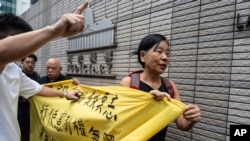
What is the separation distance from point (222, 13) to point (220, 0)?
0.53 ft

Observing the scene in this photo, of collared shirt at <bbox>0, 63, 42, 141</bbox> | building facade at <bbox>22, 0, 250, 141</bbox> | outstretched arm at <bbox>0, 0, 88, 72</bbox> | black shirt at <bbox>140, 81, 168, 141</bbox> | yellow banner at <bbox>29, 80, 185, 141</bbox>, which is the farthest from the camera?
building facade at <bbox>22, 0, 250, 141</bbox>

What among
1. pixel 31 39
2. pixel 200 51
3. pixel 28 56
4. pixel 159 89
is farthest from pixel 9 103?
pixel 200 51

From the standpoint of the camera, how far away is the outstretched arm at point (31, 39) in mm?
1153

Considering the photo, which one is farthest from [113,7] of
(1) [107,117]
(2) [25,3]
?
(2) [25,3]

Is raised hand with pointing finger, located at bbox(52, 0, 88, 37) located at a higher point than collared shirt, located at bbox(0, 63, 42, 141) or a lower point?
higher

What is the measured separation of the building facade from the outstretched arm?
1961 mm

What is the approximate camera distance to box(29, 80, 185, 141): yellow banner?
1.96m

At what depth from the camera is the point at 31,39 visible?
1.17m

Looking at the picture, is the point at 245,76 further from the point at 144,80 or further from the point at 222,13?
the point at 144,80

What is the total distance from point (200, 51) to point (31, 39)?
2.38 meters

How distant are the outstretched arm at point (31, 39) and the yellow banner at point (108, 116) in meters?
0.97

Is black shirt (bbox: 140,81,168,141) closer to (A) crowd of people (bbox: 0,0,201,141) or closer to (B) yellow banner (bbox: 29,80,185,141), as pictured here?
(A) crowd of people (bbox: 0,0,201,141)

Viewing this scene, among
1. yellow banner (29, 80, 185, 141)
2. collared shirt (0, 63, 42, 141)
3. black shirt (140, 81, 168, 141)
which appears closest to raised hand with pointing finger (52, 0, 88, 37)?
collared shirt (0, 63, 42, 141)

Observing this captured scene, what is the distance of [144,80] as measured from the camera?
7.71 ft
